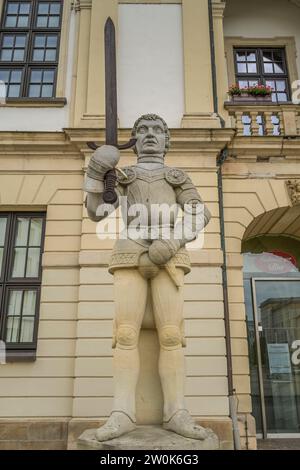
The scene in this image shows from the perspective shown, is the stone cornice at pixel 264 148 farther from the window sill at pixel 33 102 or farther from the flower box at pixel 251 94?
the window sill at pixel 33 102

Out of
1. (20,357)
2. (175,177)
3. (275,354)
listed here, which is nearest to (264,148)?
(275,354)

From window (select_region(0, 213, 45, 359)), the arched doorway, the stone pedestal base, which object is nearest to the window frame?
the arched doorway

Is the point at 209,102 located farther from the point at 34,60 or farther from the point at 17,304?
the point at 17,304

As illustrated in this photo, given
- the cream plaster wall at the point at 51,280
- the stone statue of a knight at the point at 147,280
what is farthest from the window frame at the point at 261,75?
the stone statue of a knight at the point at 147,280

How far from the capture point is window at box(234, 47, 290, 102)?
1061 centimetres

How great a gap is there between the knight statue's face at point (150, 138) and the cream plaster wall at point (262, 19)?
800 centimetres

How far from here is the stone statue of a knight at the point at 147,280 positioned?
3475 millimetres

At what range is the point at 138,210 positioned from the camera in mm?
3926

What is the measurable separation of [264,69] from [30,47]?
5597mm

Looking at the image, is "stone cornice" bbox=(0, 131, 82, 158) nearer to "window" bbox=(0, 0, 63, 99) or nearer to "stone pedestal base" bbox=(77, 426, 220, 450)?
"window" bbox=(0, 0, 63, 99)

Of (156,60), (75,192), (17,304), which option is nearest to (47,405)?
(17,304)

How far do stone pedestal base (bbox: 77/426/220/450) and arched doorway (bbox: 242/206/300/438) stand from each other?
5.84 meters

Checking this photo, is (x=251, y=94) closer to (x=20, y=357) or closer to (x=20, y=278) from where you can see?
(x=20, y=278)

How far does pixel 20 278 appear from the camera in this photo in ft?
26.8
